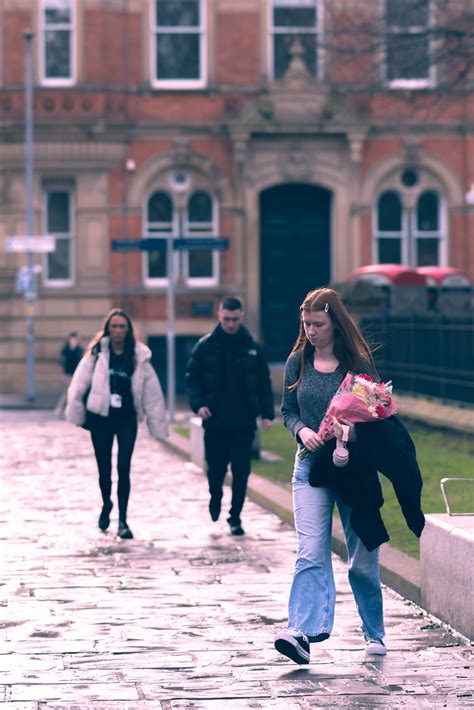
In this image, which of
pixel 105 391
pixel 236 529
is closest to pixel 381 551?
pixel 236 529

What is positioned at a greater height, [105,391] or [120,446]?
[105,391]

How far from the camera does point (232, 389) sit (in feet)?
42.7

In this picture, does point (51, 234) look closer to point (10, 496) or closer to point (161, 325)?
point (161, 325)

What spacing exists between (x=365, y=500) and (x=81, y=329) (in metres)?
28.2

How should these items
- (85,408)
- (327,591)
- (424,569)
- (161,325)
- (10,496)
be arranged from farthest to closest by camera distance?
(161,325) → (10,496) → (85,408) → (424,569) → (327,591)

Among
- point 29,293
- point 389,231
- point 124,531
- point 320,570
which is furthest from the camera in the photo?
point 389,231

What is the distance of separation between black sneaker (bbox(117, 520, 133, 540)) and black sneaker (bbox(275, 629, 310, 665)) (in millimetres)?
4916

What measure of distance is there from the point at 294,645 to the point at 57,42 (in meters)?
29.8

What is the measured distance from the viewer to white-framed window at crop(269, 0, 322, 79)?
118 feet

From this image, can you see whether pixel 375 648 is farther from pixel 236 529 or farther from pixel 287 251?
pixel 287 251

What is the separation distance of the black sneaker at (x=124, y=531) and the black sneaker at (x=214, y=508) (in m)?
0.79

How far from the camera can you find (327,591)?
25.7 feet

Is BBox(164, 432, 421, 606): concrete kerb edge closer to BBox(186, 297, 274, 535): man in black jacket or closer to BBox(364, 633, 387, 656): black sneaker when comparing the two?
BBox(186, 297, 274, 535): man in black jacket

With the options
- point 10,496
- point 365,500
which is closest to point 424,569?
point 365,500
